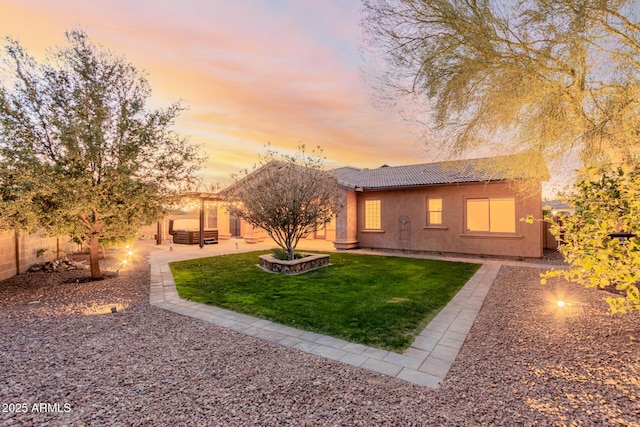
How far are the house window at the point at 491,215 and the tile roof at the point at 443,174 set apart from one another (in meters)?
1.31

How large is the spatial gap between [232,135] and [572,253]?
523 inches

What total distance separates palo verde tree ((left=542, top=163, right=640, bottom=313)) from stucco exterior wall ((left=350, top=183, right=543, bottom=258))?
859cm

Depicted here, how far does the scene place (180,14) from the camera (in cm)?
716

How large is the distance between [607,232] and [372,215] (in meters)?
12.0

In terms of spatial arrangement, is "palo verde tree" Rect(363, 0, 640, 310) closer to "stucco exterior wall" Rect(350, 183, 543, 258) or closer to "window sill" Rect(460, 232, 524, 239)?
"stucco exterior wall" Rect(350, 183, 543, 258)

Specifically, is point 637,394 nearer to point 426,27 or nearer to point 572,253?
point 572,253

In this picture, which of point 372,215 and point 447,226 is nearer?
point 447,226

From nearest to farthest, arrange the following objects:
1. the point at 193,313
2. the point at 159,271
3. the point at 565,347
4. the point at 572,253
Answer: the point at 572,253, the point at 565,347, the point at 193,313, the point at 159,271

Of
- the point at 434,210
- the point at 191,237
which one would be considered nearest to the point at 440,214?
the point at 434,210

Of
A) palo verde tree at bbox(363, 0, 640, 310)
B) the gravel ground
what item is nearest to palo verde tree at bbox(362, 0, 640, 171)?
palo verde tree at bbox(363, 0, 640, 310)

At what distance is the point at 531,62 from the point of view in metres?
5.39

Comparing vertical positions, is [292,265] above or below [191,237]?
below

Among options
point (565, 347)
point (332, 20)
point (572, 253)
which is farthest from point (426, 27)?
point (565, 347)

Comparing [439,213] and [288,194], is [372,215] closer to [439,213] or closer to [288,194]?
[439,213]
